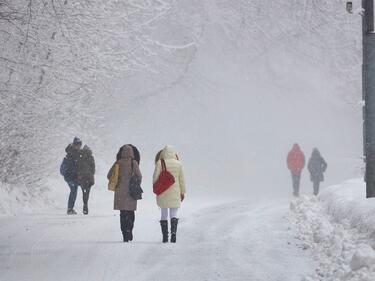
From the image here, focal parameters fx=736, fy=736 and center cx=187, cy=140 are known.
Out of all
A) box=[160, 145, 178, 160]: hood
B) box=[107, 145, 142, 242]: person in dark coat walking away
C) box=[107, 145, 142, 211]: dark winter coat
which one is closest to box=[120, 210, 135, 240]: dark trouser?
box=[107, 145, 142, 242]: person in dark coat walking away

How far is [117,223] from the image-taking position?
15047mm

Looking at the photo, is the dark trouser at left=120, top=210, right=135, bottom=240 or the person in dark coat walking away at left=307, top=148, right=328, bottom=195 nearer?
the dark trouser at left=120, top=210, right=135, bottom=240

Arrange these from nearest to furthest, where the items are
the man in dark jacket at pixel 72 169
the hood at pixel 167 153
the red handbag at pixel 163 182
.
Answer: the red handbag at pixel 163 182, the hood at pixel 167 153, the man in dark jacket at pixel 72 169

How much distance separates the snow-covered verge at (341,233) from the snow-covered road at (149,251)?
10.5 inches

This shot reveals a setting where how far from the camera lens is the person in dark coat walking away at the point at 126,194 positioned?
12.0 metres

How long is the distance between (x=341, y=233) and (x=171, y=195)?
2871 millimetres

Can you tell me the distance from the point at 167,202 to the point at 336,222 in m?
2.85

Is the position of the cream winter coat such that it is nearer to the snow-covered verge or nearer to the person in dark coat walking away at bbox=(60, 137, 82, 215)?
the snow-covered verge

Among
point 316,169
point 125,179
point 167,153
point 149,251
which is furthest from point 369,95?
point 316,169

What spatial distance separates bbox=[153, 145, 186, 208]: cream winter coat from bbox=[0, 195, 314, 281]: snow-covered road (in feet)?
2.22

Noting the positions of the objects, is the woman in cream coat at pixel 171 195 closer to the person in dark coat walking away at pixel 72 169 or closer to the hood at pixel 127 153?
the hood at pixel 127 153

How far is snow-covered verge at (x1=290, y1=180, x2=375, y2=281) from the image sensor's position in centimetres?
817

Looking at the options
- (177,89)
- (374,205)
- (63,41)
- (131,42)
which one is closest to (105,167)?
(131,42)

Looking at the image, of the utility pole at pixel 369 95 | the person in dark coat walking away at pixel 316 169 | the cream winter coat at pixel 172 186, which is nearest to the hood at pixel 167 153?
the cream winter coat at pixel 172 186
